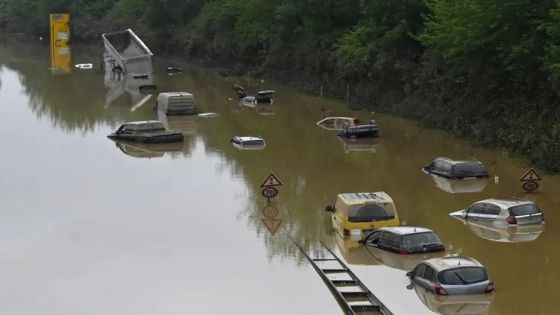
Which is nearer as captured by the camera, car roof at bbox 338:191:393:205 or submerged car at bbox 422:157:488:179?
car roof at bbox 338:191:393:205

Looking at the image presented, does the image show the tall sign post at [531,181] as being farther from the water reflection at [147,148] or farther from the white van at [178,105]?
the white van at [178,105]

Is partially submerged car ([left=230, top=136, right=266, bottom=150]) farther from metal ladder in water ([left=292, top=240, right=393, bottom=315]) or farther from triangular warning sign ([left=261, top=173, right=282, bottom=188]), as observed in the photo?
metal ladder in water ([left=292, top=240, right=393, bottom=315])

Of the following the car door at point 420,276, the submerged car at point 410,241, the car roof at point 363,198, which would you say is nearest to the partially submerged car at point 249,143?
the car roof at point 363,198

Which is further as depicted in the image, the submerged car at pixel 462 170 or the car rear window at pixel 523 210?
the submerged car at pixel 462 170

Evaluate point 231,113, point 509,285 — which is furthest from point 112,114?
point 509,285

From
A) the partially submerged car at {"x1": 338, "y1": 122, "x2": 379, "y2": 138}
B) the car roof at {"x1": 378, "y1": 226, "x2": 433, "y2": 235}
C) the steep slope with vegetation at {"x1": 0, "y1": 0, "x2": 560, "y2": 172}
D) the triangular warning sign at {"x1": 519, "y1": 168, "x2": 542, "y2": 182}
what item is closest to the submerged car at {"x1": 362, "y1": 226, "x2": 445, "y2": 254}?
the car roof at {"x1": 378, "y1": 226, "x2": 433, "y2": 235}

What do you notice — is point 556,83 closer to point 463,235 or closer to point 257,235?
point 463,235
